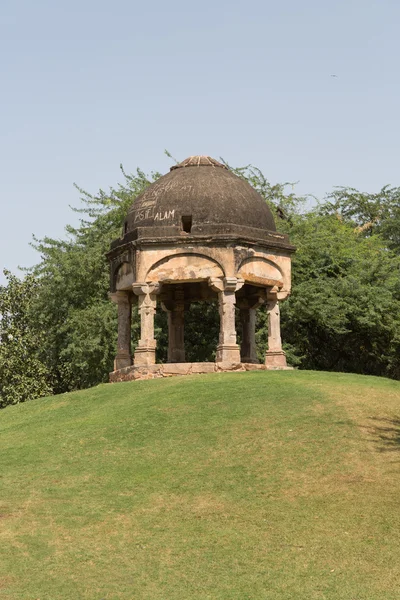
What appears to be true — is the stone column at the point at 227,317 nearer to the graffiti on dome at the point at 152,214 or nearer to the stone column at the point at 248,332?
the graffiti on dome at the point at 152,214

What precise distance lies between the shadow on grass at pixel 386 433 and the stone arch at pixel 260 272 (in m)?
7.18

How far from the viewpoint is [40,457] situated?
54.4ft

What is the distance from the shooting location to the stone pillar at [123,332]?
24.7 m

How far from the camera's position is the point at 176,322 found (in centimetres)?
2684

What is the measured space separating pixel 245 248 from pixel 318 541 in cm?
1237

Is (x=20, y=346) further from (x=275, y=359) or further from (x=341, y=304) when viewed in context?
(x=275, y=359)

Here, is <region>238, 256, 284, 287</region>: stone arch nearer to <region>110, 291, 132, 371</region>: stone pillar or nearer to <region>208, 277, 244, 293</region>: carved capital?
<region>208, 277, 244, 293</region>: carved capital

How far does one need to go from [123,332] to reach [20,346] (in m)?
12.7

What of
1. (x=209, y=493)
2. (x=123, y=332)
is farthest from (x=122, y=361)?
(x=209, y=493)

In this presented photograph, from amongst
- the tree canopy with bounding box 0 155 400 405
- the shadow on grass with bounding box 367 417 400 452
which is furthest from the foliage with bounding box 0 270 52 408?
the shadow on grass with bounding box 367 417 400 452

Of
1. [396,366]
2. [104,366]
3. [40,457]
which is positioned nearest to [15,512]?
[40,457]

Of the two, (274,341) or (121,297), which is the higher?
(121,297)

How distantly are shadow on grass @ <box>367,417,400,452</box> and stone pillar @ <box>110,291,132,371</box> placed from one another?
9485mm

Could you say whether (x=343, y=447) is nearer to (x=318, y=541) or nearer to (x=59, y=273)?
(x=318, y=541)
